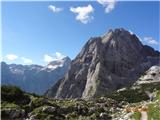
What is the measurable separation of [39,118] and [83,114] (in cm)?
1125

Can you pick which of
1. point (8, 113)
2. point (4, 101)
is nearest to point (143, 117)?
point (8, 113)

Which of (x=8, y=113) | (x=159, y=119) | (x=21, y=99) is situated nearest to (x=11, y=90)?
(x=21, y=99)

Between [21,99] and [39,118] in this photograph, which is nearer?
[39,118]

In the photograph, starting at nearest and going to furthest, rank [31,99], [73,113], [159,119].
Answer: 1. [159,119]
2. [73,113]
3. [31,99]

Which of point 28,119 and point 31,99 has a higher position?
point 31,99

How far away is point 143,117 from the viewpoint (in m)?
50.4

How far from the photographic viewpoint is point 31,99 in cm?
7025

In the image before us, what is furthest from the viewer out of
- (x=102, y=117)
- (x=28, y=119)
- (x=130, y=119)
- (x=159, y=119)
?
(x=102, y=117)

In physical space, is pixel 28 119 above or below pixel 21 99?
below

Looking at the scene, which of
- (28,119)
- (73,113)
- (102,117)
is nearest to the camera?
(28,119)

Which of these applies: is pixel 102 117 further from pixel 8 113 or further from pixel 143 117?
pixel 8 113

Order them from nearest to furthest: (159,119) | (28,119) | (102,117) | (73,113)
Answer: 1. (159,119)
2. (28,119)
3. (102,117)
4. (73,113)

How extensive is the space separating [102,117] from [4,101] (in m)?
18.2

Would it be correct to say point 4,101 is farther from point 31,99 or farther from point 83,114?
point 83,114
